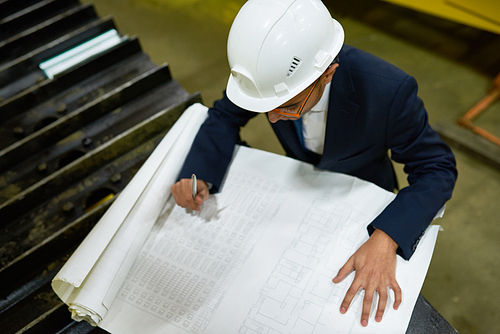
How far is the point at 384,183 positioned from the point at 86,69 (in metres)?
1.56

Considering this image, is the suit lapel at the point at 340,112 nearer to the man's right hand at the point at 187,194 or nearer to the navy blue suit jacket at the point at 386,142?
the navy blue suit jacket at the point at 386,142

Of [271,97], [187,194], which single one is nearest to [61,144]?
[187,194]

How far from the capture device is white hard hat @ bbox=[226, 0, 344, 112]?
0.95 m

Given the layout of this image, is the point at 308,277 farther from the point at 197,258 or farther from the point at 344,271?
the point at 197,258

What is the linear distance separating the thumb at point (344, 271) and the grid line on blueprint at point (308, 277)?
17 mm

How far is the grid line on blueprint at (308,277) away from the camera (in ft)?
3.33

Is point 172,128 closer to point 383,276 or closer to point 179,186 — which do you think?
point 179,186

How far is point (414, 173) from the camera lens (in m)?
1.27

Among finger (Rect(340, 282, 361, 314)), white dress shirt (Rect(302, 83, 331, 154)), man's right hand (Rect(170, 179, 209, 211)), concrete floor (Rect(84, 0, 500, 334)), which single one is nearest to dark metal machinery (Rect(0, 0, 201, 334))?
man's right hand (Rect(170, 179, 209, 211))

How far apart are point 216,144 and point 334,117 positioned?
50cm

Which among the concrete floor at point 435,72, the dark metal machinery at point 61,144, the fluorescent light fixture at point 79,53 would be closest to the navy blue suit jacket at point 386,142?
the dark metal machinery at point 61,144

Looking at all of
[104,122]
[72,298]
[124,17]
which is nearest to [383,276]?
[72,298]

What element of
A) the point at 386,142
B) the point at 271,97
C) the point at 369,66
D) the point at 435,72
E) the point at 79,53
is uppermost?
the point at 79,53

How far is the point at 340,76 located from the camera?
1.21m
